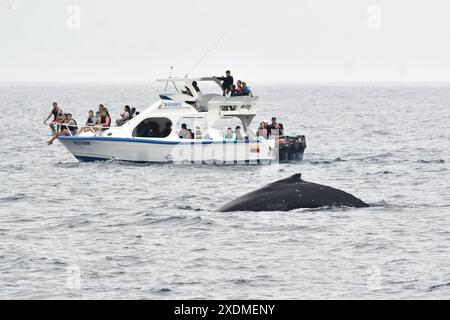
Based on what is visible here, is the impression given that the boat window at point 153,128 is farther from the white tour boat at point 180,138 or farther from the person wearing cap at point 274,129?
the person wearing cap at point 274,129

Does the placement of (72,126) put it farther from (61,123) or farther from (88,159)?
(88,159)

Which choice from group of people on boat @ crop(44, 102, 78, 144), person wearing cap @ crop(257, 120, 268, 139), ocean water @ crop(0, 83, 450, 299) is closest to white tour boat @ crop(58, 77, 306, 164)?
person wearing cap @ crop(257, 120, 268, 139)

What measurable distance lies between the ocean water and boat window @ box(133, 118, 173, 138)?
4.97 ft

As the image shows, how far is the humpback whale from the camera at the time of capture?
92.5 ft

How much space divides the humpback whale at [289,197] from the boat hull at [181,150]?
1448 cm

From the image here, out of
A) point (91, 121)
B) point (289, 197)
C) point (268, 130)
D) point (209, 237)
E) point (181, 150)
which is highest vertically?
point (91, 121)

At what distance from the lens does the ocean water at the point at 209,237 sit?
21.1 m

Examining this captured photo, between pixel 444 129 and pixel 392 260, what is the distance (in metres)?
56.3

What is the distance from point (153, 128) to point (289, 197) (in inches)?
638

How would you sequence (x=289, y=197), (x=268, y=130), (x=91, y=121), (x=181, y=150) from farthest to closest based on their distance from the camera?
(x=91, y=121)
(x=268, y=130)
(x=181, y=150)
(x=289, y=197)

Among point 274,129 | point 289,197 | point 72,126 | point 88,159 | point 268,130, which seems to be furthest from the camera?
point 72,126

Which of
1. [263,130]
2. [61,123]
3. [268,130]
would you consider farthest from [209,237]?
[61,123]

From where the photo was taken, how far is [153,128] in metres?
43.6
